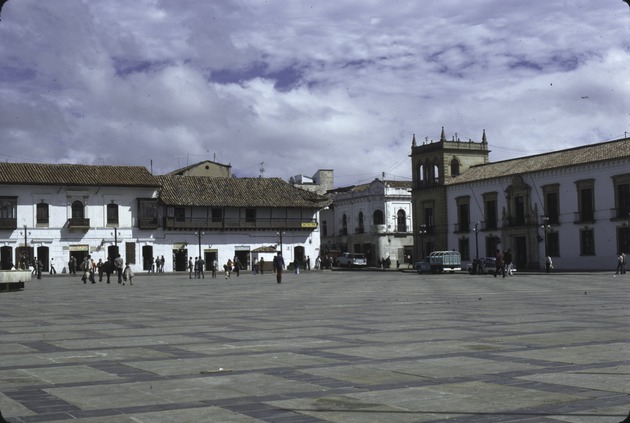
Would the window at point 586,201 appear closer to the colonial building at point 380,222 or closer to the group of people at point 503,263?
the group of people at point 503,263

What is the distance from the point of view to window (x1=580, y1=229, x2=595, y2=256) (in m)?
54.0

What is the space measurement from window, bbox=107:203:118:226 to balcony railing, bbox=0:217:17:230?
6.78 m

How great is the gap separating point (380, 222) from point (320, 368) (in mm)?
71379

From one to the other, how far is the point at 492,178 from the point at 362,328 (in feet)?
167

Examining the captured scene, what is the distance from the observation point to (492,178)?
203 ft

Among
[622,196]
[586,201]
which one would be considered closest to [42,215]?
[586,201]

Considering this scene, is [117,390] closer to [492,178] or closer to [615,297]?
[615,297]

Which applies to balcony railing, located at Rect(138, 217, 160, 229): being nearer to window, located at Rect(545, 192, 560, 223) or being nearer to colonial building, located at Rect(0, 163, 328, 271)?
colonial building, located at Rect(0, 163, 328, 271)

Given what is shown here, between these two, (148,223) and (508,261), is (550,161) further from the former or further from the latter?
(148,223)

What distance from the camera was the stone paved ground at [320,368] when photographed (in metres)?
6.18

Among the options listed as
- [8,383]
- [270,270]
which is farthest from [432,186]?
[8,383]

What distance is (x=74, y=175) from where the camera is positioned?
6231cm

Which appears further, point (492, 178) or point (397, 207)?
point (397, 207)

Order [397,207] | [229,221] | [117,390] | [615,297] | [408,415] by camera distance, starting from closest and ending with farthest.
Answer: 1. [408,415]
2. [117,390]
3. [615,297]
4. [229,221]
5. [397,207]
